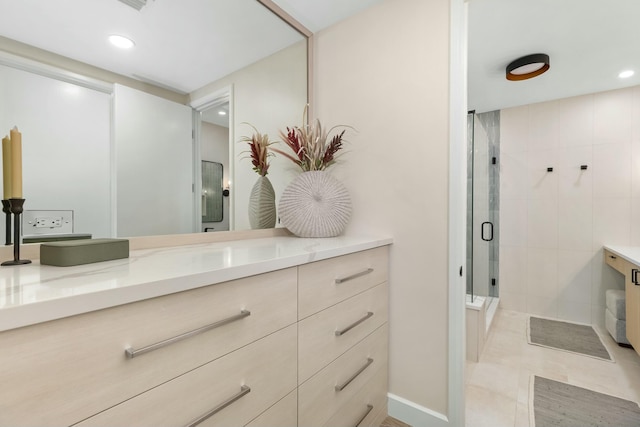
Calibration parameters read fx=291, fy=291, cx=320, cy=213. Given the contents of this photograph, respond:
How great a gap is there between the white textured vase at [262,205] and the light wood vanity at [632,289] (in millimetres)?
2451

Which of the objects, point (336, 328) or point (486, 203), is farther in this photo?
point (486, 203)

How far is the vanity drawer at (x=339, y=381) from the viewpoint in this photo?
1020 mm

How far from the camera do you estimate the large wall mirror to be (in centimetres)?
89

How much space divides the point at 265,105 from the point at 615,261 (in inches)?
125

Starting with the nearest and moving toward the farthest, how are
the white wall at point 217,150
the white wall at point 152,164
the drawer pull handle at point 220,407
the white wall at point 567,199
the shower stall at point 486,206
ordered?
the drawer pull handle at point 220,407
the white wall at point 152,164
the white wall at point 217,150
the white wall at point 567,199
the shower stall at point 486,206

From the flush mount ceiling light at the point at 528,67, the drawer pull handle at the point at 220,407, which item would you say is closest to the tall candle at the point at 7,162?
the drawer pull handle at the point at 220,407

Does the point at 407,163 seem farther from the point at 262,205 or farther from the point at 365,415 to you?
the point at 365,415

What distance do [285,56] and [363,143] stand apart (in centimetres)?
72

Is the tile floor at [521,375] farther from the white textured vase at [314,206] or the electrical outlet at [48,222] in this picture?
the electrical outlet at [48,222]

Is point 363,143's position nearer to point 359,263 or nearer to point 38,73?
point 359,263

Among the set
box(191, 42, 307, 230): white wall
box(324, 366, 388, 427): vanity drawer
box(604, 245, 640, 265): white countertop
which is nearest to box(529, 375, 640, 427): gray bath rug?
box(324, 366, 388, 427): vanity drawer

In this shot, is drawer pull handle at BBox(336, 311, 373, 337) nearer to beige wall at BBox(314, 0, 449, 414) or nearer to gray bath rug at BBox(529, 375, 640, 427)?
beige wall at BBox(314, 0, 449, 414)

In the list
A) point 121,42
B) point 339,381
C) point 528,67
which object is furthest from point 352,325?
point 528,67

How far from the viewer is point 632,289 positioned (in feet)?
6.79
